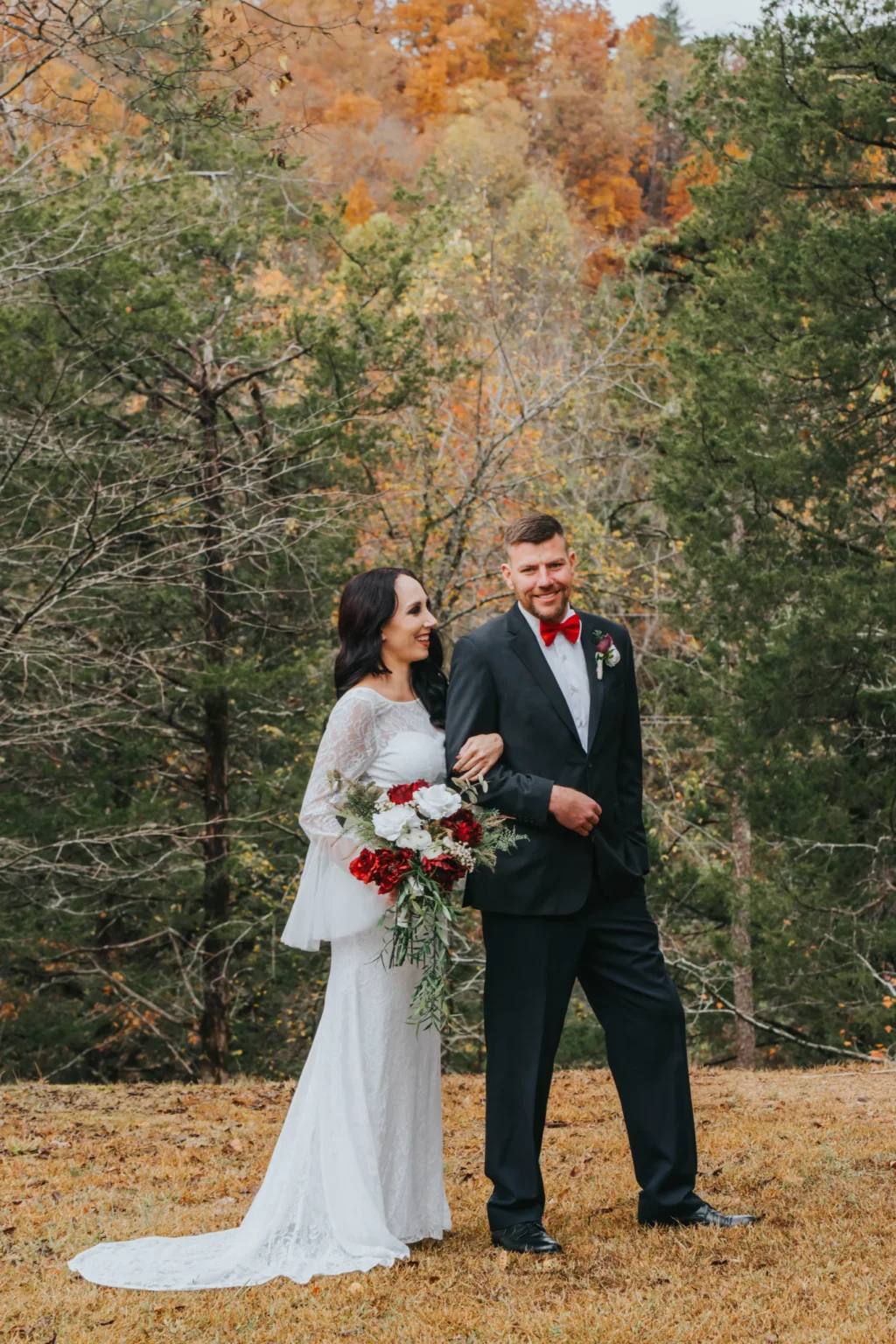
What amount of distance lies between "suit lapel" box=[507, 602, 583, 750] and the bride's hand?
220 millimetres

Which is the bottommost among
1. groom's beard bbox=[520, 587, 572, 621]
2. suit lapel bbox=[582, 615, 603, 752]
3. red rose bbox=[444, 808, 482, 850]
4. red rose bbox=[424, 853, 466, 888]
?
red rose bbox=[424, 853, 466, 888]

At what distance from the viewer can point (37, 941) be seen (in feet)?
38.7

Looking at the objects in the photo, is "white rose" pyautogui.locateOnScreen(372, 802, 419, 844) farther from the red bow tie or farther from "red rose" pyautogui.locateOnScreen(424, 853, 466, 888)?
the red bow tie

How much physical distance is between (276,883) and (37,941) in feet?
7.14

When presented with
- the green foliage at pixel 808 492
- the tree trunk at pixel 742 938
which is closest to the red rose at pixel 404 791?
the green foliage at pixel 808 492

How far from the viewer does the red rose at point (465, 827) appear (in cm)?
366

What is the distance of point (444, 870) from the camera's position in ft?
12.1

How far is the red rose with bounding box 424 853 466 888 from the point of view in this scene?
3658 millimetres

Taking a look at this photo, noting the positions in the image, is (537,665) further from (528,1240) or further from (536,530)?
(528,1240)

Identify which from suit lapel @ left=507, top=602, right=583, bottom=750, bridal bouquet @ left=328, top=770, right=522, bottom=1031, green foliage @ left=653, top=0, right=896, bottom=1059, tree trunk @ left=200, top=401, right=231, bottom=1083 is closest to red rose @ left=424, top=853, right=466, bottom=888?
bridal bouquet @ left=328, top=770, right=522, bottom=1031

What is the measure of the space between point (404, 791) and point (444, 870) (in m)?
0.24

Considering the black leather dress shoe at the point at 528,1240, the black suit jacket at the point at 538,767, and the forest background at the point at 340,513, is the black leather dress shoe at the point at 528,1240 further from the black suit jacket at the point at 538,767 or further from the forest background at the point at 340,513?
the forest background at the point at 340,513

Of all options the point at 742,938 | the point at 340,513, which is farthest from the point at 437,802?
the point at 742,938

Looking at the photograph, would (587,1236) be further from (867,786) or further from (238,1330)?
(867,786)
